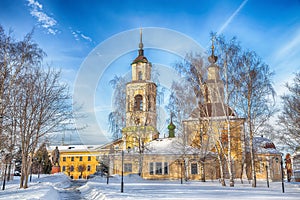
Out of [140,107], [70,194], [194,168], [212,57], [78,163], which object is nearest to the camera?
[70,194]

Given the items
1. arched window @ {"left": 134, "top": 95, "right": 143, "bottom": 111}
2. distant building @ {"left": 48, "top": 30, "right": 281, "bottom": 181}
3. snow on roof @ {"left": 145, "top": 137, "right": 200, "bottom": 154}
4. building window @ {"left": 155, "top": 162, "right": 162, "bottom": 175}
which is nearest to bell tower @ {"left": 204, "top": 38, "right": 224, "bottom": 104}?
distant building @ {"left": 48, "top": 30, "right": 281, "bottom": 181}

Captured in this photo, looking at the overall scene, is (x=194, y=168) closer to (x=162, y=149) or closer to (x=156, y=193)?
(x=162, y=149)

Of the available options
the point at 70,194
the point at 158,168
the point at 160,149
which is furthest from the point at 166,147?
the point at 70,194

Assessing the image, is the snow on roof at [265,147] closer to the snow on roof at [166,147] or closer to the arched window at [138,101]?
the snow on roof at [166,147]

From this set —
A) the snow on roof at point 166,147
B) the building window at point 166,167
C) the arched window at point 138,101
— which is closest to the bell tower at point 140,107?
the arched window at point 138,101

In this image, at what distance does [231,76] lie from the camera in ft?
67.6

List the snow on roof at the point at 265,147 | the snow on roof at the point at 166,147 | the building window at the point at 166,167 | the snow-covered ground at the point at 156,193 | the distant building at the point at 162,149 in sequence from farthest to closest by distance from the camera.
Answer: the snow on roof at the point at 265,147, the building window at the point at 166,167, the snow on roof at the point at 166,147, the distant building at the point at 162,149, the snow-covered ground at the point at 156,193

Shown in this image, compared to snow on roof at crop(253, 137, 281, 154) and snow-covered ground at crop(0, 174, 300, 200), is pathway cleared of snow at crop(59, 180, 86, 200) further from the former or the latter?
snow on roof at crop(253, 137, 281, 154)

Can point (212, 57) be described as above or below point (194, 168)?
above

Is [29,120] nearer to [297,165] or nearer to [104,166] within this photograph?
[104,166]

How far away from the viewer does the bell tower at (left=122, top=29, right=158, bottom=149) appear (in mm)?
30078

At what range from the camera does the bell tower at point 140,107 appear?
30078mm

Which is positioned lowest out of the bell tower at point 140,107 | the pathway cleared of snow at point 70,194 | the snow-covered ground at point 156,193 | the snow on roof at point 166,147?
the pathway cleared of snow at point 70,194

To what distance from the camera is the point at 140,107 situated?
114 ft
